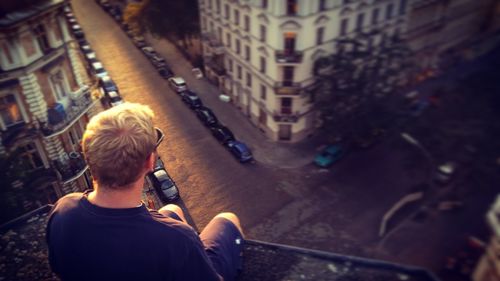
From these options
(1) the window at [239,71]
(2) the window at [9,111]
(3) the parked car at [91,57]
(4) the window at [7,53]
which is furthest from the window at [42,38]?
(3) the parked car at [91,57]

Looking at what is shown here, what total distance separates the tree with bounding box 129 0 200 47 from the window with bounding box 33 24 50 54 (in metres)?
21.7

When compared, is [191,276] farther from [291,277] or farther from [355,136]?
[355,136]

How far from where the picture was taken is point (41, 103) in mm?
17875

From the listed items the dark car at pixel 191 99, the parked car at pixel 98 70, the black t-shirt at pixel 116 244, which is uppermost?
the black t-shirt at pixel 116 244

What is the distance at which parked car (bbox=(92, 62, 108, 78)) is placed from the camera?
1391 inches

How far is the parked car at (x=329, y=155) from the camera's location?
29327 mm

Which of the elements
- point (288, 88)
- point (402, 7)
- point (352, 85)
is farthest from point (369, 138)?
point (402, 7)

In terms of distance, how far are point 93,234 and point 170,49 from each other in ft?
143

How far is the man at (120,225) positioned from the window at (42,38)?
1625 centimetres

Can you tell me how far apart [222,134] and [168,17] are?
16466 mm

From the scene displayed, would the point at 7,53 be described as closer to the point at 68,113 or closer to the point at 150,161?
the point at 68,113

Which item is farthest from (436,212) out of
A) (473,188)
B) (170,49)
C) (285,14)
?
(170,49)

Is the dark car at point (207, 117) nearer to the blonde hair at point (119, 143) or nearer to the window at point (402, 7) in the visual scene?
the window at point (402, 7)

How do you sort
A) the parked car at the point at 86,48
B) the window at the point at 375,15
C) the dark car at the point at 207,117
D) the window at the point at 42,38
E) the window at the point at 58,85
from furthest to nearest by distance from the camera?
1. the parked car at the point at 86,48
2. the dark car at the point at 207,117
3. the window at the point at 375,15
4. the window at the point at 58,85
5. the window at the point at 42,38
